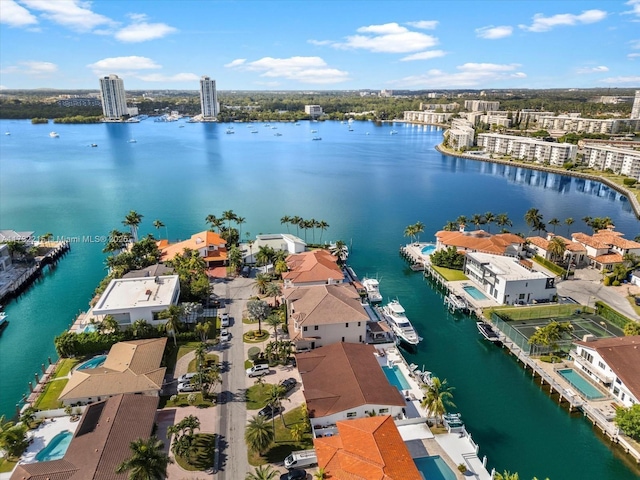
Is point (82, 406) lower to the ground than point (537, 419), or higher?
higher

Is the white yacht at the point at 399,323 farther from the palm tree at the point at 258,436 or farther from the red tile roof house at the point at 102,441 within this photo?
the red tile roof house at the point at 102,441

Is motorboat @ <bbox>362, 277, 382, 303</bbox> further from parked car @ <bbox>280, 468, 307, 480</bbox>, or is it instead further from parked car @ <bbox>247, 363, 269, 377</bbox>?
parked car @ <bbox>280, 468, 307, 480</bbox>

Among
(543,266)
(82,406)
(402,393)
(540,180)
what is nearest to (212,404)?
(82,406)

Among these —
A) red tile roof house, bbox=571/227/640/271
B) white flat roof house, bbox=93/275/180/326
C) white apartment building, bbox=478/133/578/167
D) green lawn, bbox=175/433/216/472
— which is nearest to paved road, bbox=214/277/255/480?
green lawn, bbox=175/433/216/472

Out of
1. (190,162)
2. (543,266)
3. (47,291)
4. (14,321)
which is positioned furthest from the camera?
(190,162)

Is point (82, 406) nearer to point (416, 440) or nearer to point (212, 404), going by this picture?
point (212, 404)

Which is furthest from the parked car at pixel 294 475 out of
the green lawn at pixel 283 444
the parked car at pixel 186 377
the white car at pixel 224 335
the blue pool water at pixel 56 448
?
the white car at pixel 224 335

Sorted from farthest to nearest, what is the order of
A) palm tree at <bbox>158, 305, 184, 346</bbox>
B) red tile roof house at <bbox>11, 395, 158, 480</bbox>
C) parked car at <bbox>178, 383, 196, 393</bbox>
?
palm tree at <bbox>158, 305, 184, 346</bbox>
parked car at <bbox>178, 383, 196, 393</bbox>
red tile roof house at <bbox>11, 395, 158, 480</bbox>
